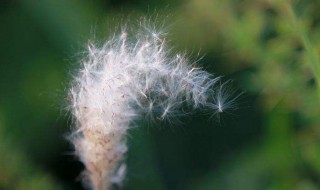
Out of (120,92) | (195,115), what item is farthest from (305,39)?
(195,115)

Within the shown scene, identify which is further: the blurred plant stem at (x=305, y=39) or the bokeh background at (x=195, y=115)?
the bokeh background at (x=195, y=115)

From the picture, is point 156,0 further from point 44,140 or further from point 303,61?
point 303,61

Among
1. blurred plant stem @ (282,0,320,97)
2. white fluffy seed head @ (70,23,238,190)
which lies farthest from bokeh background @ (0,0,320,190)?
white fluffy seed head @ (70,23,238,190)

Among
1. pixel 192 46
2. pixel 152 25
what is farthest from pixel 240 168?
pixel 152 25

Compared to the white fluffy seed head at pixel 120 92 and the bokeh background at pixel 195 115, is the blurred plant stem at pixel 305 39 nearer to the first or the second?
the bokeh background at pixel 195 115

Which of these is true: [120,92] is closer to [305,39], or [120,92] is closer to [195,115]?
[305,39]

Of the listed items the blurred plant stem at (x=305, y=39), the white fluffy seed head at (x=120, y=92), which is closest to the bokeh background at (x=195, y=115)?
the blurred plant stem at (x=305, y=39)

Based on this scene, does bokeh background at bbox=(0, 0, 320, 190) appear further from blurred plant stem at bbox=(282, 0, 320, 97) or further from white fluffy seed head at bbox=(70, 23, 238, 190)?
white fluffy seed head at bbox=(70, 23, 238, 190)
